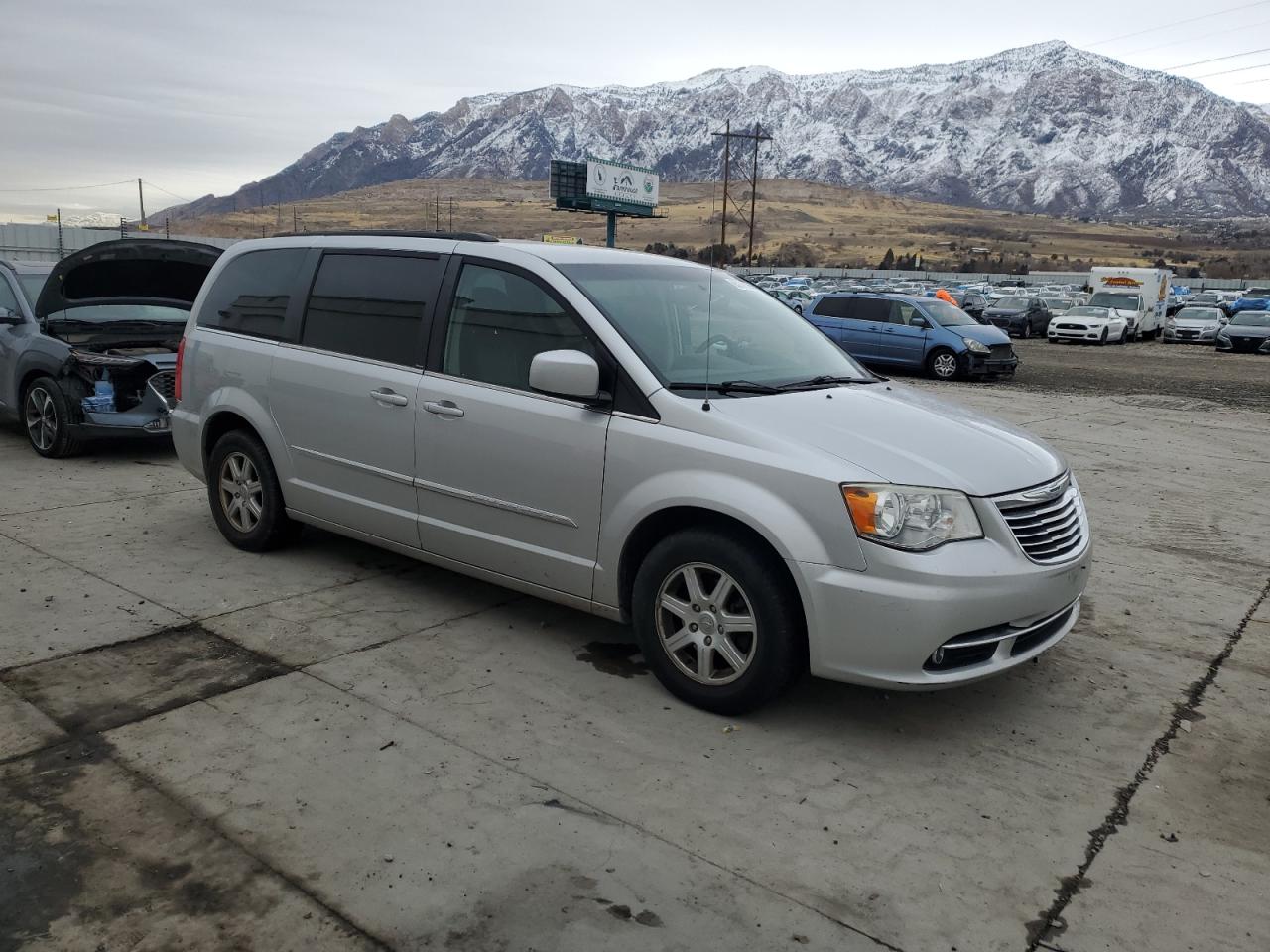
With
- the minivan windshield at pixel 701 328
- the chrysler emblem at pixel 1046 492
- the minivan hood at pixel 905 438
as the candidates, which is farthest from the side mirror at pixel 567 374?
the chrysler emblem at pixel 1046 492

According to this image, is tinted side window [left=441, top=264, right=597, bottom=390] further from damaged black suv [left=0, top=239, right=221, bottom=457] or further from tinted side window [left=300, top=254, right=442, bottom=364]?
damaged black suv [left=0, top=239, right=221, bottom=457]

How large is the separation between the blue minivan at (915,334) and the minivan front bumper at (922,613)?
17.6m

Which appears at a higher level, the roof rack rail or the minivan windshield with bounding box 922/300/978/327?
the roof rack rail

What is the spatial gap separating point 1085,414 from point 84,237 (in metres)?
40.8

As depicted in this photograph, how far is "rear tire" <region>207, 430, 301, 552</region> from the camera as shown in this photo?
5762 millimetres

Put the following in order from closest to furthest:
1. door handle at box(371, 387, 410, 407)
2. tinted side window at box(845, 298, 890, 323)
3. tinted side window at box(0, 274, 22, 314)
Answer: door handle at box(371, 387, 410, 407)
tinted side window at box(0, 274, 22, 314)
tinted side window at box(845, 298, 890, 323)

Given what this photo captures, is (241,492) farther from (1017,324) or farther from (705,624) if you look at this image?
(1017,324)

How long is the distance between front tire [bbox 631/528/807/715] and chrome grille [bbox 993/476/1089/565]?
34.7 inches

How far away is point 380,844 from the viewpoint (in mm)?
3150

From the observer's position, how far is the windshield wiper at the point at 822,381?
4582 mm

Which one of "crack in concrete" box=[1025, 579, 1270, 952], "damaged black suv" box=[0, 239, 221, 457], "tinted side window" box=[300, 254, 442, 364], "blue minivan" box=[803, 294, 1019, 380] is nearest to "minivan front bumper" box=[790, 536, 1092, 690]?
"crack in concrete" box=[1025, 579, 1270, 952]

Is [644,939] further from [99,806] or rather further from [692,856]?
[99,806]

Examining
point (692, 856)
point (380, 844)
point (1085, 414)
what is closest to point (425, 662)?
point (380, 844)

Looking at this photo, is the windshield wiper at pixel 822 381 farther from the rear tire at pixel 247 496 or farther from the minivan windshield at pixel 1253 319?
the minivan windshield at pixel 1253 319
